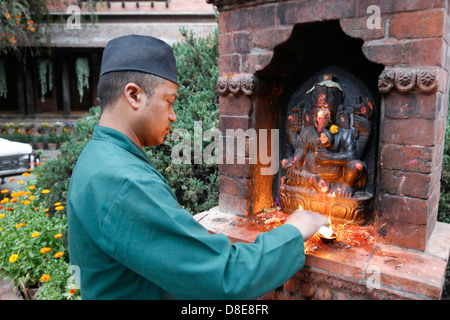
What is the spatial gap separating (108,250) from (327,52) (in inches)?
95.7

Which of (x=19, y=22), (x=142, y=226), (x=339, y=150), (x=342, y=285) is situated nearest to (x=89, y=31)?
(x=19, y=22)

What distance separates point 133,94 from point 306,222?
38.5 inches

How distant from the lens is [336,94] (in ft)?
8.38

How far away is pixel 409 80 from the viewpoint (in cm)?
196

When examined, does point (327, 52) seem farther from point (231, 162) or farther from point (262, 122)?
point (231, 162)

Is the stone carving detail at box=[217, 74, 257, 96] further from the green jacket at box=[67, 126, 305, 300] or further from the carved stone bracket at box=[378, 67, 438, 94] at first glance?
the green jacket at box=[67, 126, 305, 300]

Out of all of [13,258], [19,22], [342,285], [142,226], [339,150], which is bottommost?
[13,258]

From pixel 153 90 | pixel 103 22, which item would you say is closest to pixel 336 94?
pixel 153 90

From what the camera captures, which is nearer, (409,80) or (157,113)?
(157,113)

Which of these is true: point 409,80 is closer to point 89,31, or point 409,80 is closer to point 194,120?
point 194,120

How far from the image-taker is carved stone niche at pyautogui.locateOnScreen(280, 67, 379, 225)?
255 centimetres

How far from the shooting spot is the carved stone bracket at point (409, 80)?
1903 mm

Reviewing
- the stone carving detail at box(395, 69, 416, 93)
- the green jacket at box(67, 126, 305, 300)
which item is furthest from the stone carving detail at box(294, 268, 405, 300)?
the stone carving detail at box(395, 69, 416, 93)

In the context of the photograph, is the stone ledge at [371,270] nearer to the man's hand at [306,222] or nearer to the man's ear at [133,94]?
the man's hand at [306,222]
